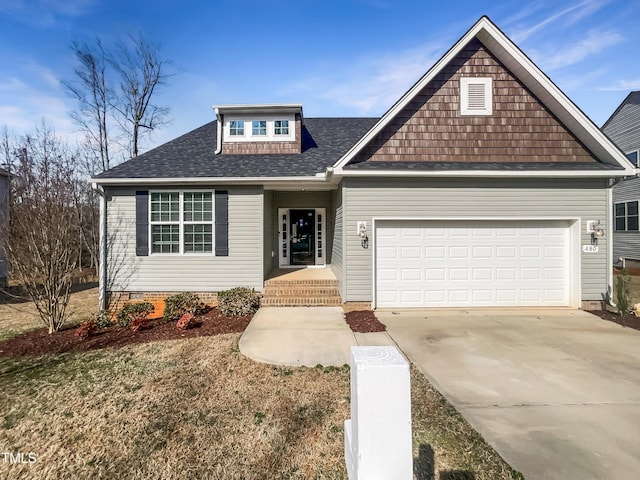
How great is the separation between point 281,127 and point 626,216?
58.3ft

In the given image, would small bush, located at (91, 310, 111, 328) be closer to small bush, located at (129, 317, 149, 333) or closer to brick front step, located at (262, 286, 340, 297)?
small bush, located at (129, 317, 149, 333)

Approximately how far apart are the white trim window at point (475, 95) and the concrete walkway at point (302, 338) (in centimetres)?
595

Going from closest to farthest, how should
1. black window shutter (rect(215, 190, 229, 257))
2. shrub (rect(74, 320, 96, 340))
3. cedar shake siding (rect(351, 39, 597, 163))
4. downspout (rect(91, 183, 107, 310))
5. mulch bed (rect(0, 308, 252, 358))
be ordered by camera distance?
1. mulch bed (rect(0, 308, 252, 358))
2. shrub (rect(74, 320, 96, 340))
3. cedar shake siding (rect(351, 39, 597, 163))
4. downspout (rect(91, 183, 107, 310))
5. black window shutter (rect(215, 190, 229, 257))

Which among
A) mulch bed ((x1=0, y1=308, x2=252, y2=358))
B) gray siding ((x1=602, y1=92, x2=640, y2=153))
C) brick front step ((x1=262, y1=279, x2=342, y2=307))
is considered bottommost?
mulch bed ((x1=0, y1=308, x2=252, y2=358))

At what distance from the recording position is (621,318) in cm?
692

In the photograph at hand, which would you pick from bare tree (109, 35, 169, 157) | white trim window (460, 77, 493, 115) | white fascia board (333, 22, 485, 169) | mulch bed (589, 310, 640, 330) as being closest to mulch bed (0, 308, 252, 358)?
white fascia board (333, 22, 485, 169)

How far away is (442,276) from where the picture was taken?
779cm

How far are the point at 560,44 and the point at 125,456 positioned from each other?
11882 mm

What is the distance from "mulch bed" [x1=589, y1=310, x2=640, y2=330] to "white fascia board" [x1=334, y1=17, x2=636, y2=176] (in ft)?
11.0

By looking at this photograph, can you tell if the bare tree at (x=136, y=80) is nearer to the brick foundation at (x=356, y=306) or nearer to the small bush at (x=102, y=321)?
the small bush at (x=102, y=321)

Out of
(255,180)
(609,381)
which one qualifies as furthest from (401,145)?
(609,381)

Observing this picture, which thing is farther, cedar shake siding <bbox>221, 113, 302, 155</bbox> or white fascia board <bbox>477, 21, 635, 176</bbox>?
cedar shake siding <bbox>221, 113, 302, 155</bbox>

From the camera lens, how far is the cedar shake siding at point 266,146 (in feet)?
33.4

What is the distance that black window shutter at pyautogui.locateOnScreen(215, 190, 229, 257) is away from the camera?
841cm
